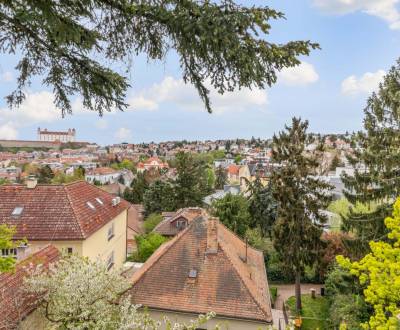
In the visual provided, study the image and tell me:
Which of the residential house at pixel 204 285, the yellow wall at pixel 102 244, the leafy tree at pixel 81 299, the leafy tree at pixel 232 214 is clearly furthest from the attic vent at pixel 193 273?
the leafy tree at pixel 232 214

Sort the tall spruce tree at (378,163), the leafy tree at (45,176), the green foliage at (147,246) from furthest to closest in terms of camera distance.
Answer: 1. the leafy tree at (45,176)
2. the green foliage at (147,246)
3. the tall spruce tree at (378,163)

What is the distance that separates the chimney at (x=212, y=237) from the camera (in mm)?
15867

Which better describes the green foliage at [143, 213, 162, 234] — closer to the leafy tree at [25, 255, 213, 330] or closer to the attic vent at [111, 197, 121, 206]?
the attic vent at [111, 197, 121, 206]

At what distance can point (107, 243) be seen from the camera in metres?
21.9

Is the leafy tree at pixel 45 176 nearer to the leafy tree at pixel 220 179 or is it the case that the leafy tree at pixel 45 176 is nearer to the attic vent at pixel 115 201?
the leafy tree at pixel 220 179

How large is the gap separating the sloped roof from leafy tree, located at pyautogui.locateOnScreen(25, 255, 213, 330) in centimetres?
356

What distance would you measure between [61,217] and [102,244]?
10.8 ft

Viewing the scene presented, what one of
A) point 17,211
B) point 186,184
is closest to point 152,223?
point 186,184

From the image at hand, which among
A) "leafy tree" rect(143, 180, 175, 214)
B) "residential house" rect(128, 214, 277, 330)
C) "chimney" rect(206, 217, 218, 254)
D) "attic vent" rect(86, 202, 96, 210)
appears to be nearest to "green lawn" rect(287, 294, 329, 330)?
"residential house" rect(128, 214, 277, 330)

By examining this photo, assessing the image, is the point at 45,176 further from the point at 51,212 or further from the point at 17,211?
the point at 51,212

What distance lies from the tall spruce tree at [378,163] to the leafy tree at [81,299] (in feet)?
42.1

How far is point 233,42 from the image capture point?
359cm

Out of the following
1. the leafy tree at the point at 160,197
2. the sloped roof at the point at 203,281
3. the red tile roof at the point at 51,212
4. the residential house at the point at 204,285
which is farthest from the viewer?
the leafy tree at the point at 160,197

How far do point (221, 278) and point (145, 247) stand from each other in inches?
443
